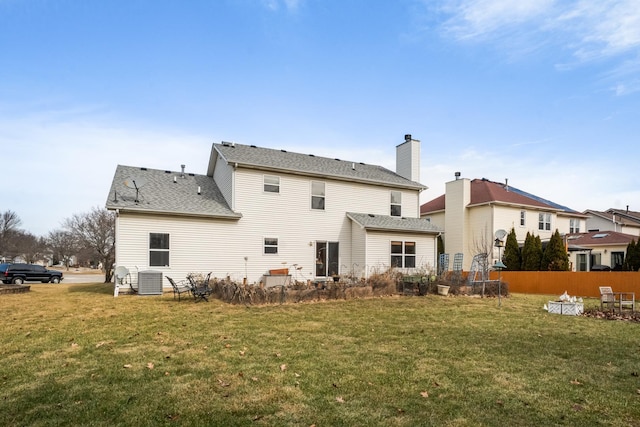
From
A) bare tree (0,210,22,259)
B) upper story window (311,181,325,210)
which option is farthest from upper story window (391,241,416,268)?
bare tree (0,210,22,259)

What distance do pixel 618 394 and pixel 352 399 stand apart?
345 centimetres

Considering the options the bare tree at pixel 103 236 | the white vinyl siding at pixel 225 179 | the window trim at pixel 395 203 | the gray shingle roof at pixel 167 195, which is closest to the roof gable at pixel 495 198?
the window trim at pixel 395 203

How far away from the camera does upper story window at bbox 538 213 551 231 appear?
30.1 m

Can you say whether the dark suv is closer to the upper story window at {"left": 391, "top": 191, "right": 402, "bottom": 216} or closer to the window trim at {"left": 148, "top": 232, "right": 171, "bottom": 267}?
the window trim at {"left": 148, "top": 232, "right": 171, "bottom": 267}

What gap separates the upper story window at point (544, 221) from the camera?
30109 millimetres

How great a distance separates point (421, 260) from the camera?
2091 cm

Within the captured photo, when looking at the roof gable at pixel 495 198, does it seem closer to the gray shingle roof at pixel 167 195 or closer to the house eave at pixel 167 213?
the house eave at pixel 167 213

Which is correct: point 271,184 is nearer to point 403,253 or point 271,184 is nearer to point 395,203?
point 395,203

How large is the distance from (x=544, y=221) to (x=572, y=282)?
1306cm

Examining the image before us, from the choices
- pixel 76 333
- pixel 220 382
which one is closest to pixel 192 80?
pixel 76 333

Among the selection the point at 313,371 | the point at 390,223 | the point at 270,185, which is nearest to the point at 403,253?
the point at 390,223

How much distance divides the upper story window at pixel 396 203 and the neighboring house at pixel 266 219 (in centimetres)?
6

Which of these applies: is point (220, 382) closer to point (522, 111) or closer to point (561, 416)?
point (561, 416)

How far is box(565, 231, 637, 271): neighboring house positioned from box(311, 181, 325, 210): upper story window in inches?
808
